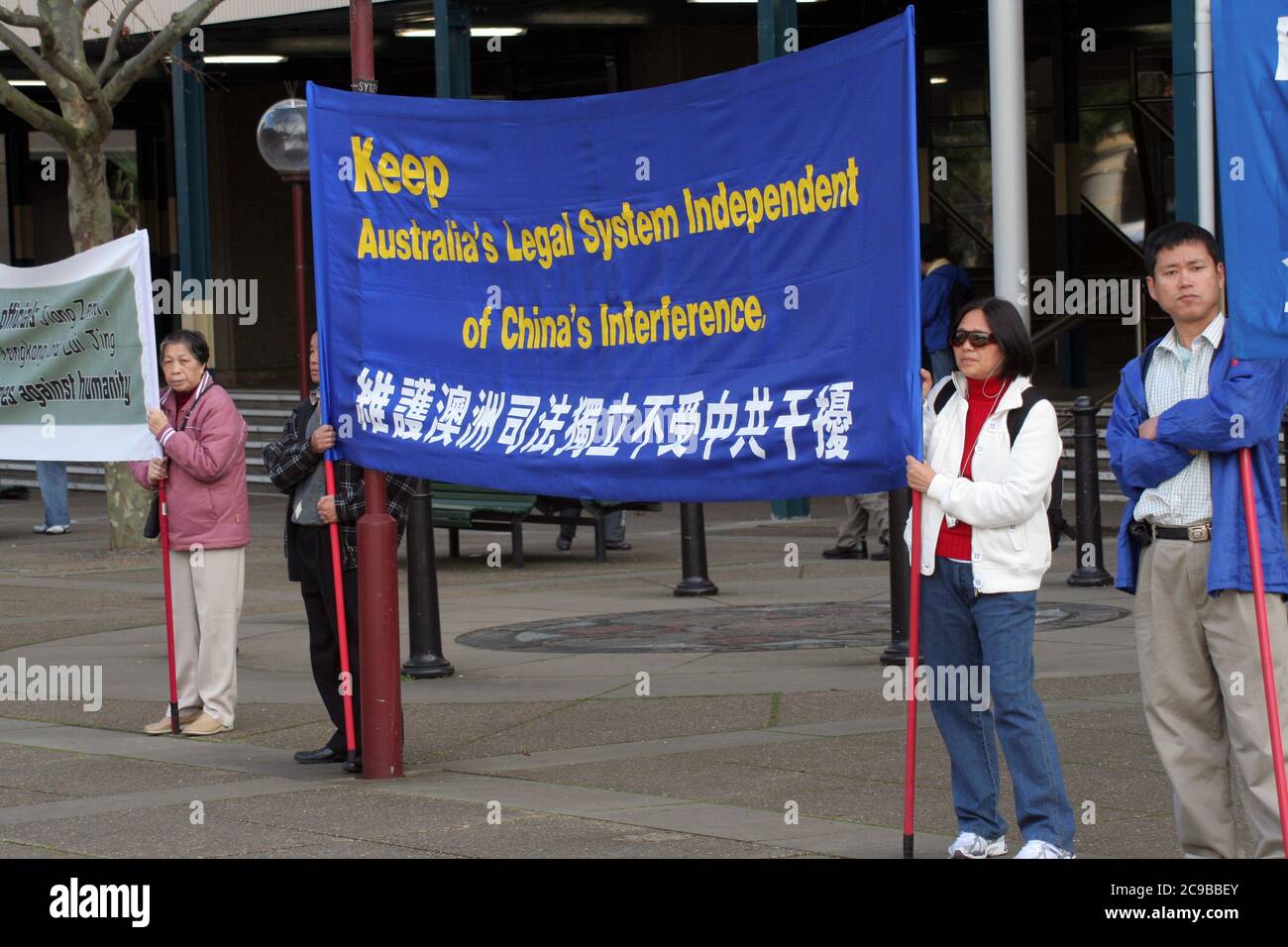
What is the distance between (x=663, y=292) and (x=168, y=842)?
273 centimetres

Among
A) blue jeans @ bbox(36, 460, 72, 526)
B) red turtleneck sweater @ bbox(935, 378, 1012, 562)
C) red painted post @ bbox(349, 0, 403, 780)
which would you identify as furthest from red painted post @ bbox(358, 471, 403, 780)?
blue jeans @ bbox(36, 460, 72, 526)

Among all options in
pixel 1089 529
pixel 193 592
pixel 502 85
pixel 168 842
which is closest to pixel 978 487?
pixel 168 842

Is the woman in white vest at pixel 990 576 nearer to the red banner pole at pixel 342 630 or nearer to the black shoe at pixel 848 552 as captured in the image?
the red banner pole at pixel 342 630

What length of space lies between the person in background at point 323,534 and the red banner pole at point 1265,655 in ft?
13.2

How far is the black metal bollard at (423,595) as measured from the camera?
1087 cm

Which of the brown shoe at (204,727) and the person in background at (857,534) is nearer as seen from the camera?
the brown shoe at (204,727)

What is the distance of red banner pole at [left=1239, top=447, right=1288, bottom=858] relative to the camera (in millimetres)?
5680

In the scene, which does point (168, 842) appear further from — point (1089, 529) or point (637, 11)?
point (637, 11)

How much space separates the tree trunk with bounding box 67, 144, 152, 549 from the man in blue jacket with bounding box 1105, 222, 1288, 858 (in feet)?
44.5

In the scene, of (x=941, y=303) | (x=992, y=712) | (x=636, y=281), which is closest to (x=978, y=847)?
(x=992, y=712)

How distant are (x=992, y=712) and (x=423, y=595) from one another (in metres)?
5.12

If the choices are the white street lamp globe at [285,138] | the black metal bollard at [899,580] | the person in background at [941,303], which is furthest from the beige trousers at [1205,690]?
the person in background at [941,303]

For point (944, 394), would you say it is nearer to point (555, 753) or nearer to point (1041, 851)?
point (1041, 851)

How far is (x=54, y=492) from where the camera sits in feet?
69.2
